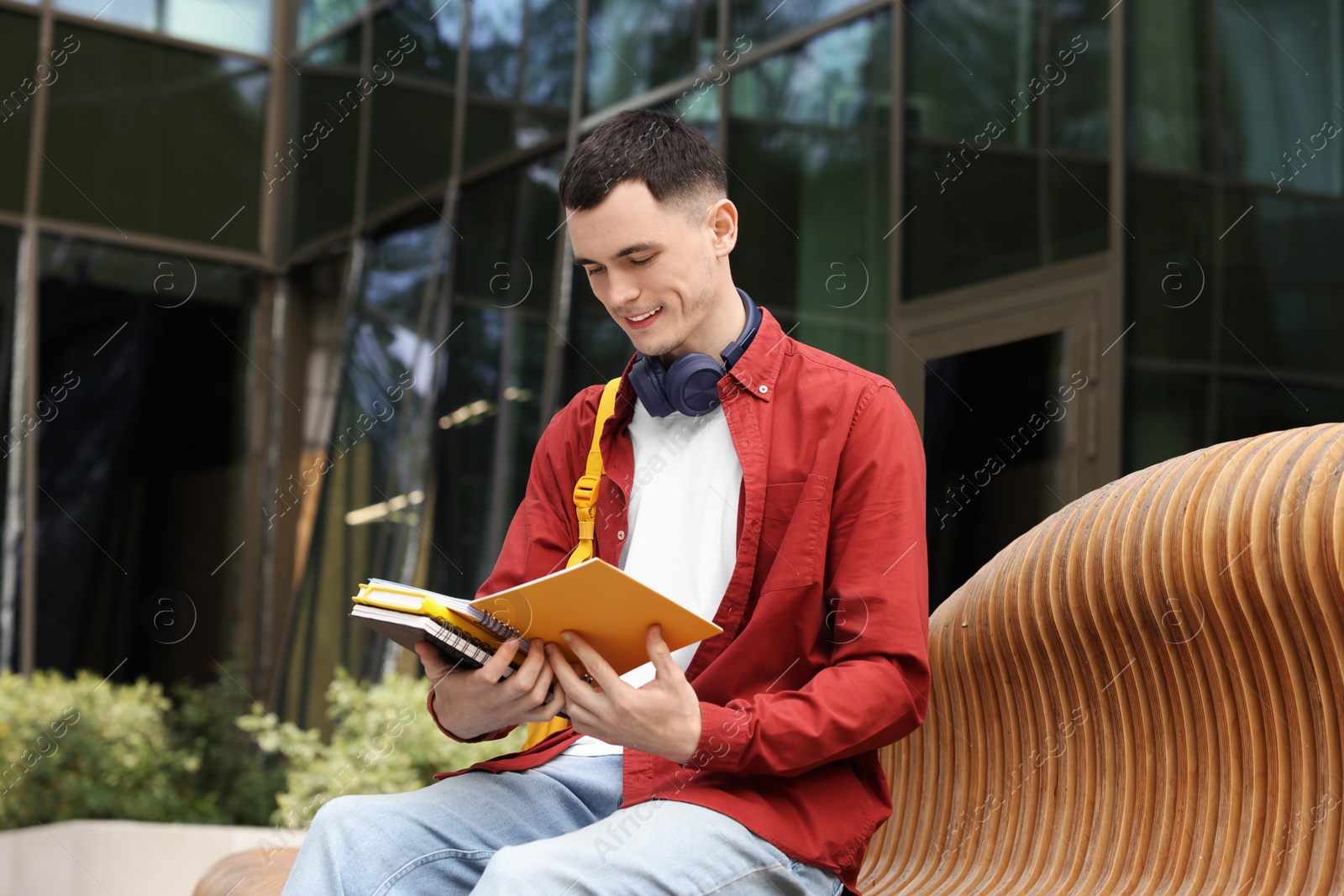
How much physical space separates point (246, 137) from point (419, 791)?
27.4ft

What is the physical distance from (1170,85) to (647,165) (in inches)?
146

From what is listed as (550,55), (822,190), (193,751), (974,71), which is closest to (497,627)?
(974,71)

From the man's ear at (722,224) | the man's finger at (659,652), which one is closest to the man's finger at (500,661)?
the man's finger at (659,652)

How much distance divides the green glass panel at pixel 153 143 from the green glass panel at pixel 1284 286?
6.96 m

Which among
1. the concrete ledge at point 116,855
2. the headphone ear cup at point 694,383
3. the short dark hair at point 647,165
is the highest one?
the short dark hair at point 647,165

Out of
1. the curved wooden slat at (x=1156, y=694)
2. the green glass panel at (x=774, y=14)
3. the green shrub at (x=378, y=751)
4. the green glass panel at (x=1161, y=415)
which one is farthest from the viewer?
the green glass panel at (x=774, y=14)

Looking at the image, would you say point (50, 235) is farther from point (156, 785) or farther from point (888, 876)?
point (888, 876)

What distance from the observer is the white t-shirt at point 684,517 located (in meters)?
2.05

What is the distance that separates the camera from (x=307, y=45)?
9.55 metres

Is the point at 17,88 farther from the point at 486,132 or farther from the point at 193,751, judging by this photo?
the point at 193,751

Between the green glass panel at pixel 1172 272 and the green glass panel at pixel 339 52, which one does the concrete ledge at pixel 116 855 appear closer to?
the green glass panel at pixel 1172 272

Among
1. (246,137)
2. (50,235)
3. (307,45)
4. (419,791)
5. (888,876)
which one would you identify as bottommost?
(888,876)

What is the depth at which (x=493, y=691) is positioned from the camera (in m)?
1.79

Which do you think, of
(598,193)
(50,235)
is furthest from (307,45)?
(598,193)
